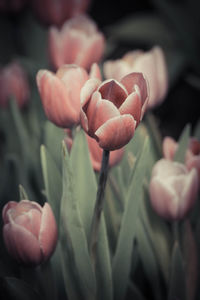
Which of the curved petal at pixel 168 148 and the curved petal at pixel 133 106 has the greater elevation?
the curved petal at pixel 133 106

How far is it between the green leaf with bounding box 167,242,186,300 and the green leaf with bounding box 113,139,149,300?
0.17ft

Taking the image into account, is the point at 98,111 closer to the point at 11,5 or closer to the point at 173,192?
the point at 173,192

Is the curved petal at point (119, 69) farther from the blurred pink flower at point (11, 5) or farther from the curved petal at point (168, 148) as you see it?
the blurred pink flower at point (11, 5)

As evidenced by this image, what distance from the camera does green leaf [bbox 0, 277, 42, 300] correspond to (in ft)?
1.51

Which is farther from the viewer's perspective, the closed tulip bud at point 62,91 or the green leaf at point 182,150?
the green leaf at point 182,150

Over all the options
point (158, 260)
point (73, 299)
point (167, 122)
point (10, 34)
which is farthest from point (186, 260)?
point (10, 34)

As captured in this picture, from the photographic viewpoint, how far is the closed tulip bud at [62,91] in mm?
459

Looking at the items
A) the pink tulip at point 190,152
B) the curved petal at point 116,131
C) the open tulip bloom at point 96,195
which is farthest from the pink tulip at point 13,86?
the curved petal at point 116,131

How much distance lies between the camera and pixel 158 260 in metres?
0.60

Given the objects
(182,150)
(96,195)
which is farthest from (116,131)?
(182,150)

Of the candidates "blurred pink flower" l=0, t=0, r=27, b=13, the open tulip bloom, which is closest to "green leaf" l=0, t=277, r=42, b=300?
→ the open tulip bloom

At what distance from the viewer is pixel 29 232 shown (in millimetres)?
433

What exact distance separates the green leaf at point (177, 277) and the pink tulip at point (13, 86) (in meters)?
0.42

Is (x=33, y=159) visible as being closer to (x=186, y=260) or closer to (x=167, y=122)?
(x=186, y=260)
